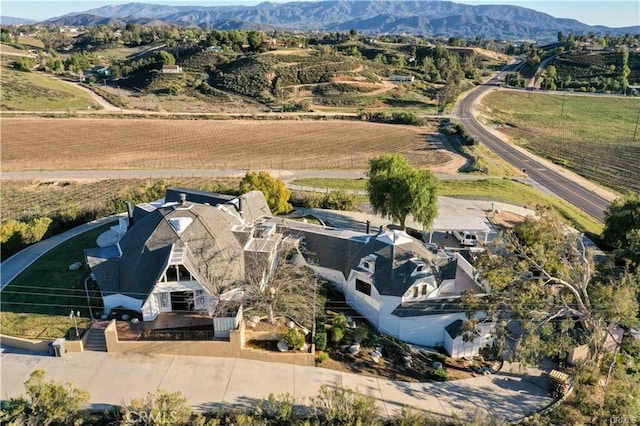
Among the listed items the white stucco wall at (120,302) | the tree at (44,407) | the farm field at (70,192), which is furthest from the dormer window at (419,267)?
the farm field at (70,192)

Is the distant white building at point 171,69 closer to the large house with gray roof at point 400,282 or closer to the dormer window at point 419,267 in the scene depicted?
the large house with gray roof at point 400,282

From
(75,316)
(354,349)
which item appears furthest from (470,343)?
→ (75,316)

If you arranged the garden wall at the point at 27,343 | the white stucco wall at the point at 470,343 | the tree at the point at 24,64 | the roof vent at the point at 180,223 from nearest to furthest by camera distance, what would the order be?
the garden wall at the point at 27,343
the white stucco wall at the point at 470,343
the roof vent at the point at 180,223
the tree at the point at 24,64

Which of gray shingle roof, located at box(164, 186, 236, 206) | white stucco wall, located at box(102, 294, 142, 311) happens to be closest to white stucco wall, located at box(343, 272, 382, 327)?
gray shingle roof, located at box(164, 186, 236, 206)

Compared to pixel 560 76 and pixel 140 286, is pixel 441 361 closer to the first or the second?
pixel 140 286

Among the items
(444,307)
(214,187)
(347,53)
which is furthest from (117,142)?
(347,53)

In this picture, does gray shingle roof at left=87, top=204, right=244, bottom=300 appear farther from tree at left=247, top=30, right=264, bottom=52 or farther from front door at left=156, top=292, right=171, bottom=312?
tree at left=247, top=30, right=264, bottom=52
